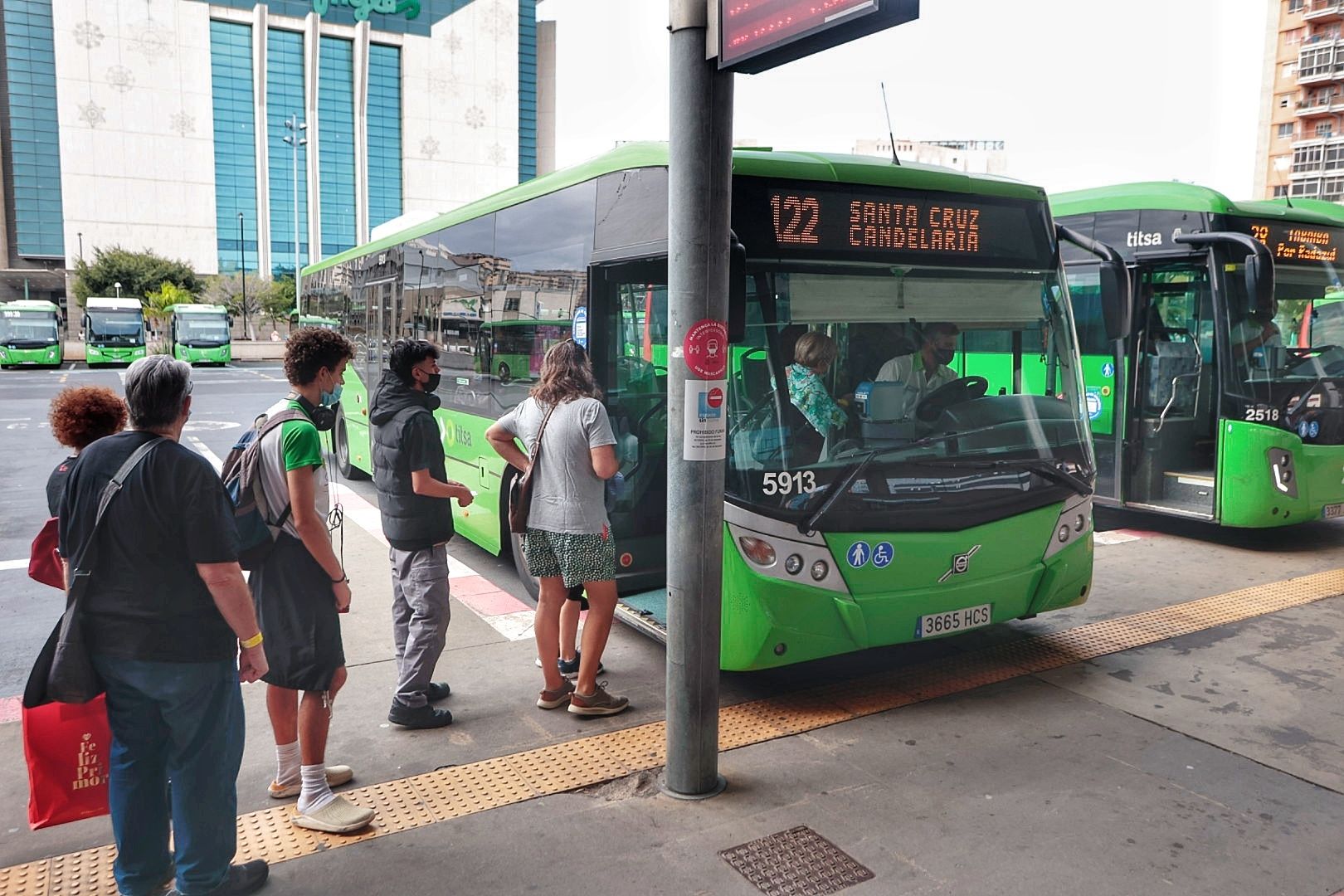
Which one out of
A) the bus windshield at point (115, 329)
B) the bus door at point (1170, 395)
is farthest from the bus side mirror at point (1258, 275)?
the bus windshield at point (115, 329)

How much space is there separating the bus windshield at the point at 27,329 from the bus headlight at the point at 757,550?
137 feet

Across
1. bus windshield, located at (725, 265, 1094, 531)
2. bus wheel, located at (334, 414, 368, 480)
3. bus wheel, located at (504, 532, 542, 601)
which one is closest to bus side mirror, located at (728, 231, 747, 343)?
bus windshield, located at (725, 265, 1094, 531)

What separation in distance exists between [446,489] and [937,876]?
2594 mm

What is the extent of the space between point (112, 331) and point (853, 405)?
41553mm

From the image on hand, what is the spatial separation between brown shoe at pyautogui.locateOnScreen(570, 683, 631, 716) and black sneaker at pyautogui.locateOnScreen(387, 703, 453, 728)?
61 cm

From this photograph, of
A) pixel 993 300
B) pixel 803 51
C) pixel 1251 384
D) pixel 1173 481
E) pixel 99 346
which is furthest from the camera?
pixel 99 346

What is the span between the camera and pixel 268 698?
13.0 feet

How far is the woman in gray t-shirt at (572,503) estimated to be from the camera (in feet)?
15.8

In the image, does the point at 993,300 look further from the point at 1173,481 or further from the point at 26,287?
the point at 26,287

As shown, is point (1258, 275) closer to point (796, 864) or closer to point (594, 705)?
point (594, 705)

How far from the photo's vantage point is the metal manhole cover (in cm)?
351

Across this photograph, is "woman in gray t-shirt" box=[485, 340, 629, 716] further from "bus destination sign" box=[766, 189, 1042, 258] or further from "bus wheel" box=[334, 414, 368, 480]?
"bus wheel" box=[334, 414, 368, 480]

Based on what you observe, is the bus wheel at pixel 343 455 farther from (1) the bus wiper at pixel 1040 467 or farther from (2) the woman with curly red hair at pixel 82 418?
(2) the woman with curly red hair at pixel 82 418

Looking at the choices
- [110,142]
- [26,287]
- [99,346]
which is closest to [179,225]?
[110,142]
